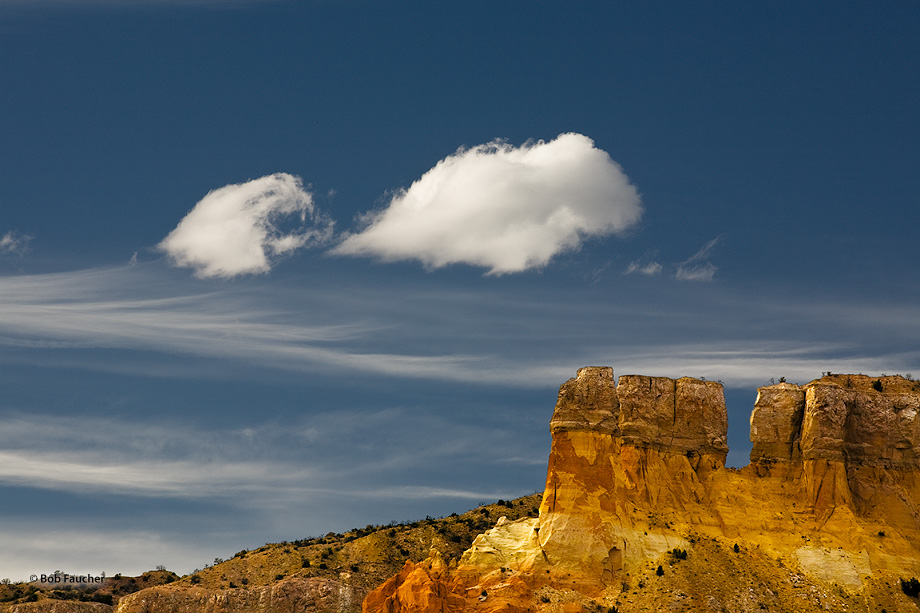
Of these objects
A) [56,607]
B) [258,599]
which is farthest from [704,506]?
[56,607]

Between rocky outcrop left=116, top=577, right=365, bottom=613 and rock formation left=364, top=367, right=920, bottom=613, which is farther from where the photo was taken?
rocky outcrop left=116, top=577, right=365, bottom=613

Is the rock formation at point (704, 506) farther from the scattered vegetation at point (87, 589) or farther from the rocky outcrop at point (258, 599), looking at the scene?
the scattered vegetation at point (87, 589)

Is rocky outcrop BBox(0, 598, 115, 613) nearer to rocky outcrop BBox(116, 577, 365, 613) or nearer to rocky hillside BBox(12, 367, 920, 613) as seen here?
rocky hillside BBox(12, 367, 920, 613)

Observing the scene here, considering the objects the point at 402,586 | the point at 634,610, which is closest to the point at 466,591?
the point at 402,586

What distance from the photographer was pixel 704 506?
88.9 meters

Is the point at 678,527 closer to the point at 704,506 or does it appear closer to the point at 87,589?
the point at 704,506

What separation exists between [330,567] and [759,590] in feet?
107

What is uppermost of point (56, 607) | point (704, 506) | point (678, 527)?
point (704, 506)

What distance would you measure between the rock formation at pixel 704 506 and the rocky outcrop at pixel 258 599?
8059mm

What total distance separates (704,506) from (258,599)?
32181mm

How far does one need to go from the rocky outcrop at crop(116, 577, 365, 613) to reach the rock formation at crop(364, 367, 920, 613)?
806cm

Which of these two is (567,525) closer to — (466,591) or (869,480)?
(466,591)

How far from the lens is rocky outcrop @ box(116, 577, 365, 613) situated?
89.7m

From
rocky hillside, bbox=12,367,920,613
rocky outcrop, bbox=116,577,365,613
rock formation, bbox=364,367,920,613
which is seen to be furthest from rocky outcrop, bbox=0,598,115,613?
rock formation, bbox=364,367,920,613
